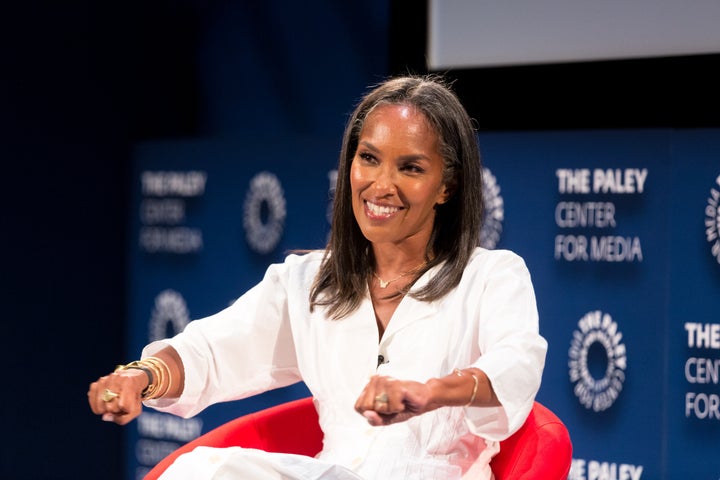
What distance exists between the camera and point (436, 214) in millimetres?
2918

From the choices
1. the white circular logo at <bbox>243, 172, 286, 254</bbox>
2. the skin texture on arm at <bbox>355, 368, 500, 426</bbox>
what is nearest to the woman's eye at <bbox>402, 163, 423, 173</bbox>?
the skin texture on arm at <bbox>355, 368, 500, 426</bbox>

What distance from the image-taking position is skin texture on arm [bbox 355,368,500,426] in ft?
7.16

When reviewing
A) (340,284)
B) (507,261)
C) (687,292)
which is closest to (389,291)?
(340,284)

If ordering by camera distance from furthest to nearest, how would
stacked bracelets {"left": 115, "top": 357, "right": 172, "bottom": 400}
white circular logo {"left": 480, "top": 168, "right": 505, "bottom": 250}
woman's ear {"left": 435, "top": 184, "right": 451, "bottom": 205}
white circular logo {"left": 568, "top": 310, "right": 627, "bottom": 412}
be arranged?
white circular logo {"left": 480, "top": 168, "right": 505, "bottom": 250} → white circular logo {"left": 568, "top": 310, "right": 627, "bottom": 412} → woman's ear {"left": 435, "top": 184, "right": 451, "bottom": 205} → stacked bracelets {"left": 115, "top": 357, "right": 172, "bottom": 400}

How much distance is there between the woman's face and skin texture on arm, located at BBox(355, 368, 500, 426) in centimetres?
53

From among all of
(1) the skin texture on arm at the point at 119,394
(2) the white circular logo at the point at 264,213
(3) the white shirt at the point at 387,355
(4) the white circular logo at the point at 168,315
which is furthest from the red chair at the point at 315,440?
(4) the white circular logo at the point at 168,315

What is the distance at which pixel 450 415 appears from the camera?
2730 mm

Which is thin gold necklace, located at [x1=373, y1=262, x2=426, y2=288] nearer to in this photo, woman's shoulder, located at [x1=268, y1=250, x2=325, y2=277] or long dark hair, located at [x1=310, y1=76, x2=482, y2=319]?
long dark hair, located at [x1=310, y1=76, x2=482, y2=319]

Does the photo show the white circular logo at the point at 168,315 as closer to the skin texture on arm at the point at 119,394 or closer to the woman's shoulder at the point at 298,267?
the woman's shoulder at the point at 298,267

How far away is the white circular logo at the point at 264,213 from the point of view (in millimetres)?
5027

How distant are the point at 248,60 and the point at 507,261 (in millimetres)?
3203

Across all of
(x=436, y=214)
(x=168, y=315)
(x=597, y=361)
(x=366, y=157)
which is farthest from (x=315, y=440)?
(x=168, y=315)

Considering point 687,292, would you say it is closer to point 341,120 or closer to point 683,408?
point 683,408

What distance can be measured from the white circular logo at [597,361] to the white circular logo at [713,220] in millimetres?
423
